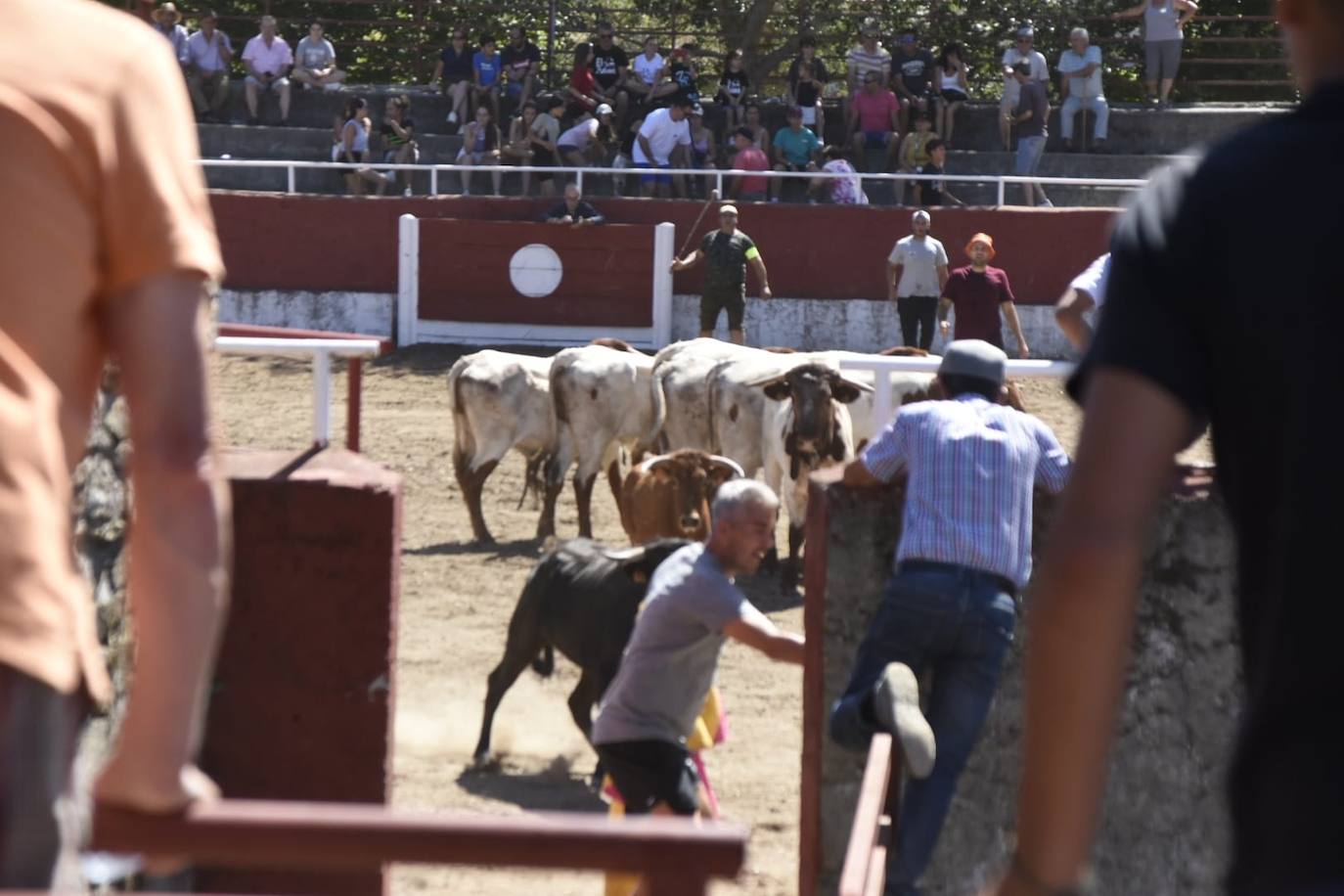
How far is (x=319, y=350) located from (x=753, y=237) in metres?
16.5

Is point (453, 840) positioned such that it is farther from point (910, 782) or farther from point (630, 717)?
point (630, 717)

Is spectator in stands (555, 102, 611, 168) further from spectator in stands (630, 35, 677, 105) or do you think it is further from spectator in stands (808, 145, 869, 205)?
spectator in stands (808, 145, 869, 205)

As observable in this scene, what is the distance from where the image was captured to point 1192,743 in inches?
242

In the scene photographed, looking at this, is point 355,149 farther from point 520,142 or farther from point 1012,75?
point 1012,75

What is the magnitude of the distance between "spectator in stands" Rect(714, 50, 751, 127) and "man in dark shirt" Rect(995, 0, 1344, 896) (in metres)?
24.0

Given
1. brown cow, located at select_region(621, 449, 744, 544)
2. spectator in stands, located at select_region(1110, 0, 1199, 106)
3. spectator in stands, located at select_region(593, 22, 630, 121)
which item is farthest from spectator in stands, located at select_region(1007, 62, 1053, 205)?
brown cow, located at select_region(621, 449, 744, 544)

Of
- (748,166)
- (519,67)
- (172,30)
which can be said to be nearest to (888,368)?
(748,166)

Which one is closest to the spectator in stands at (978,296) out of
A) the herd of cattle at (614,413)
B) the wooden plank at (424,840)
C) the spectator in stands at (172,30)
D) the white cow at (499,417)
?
the herd of cattle at (614,413)

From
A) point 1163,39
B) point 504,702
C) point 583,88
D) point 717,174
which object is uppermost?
point 1163,39

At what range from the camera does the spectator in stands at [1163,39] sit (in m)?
26.7

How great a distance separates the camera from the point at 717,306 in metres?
19.6

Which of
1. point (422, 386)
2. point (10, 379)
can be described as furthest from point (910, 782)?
point (422, 386)

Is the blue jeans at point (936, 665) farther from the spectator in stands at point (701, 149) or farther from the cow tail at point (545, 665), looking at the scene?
the spectator in stands at point (701, 149)

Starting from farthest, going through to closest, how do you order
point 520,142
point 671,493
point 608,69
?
point 608,69
point 520,142
point 671,493
